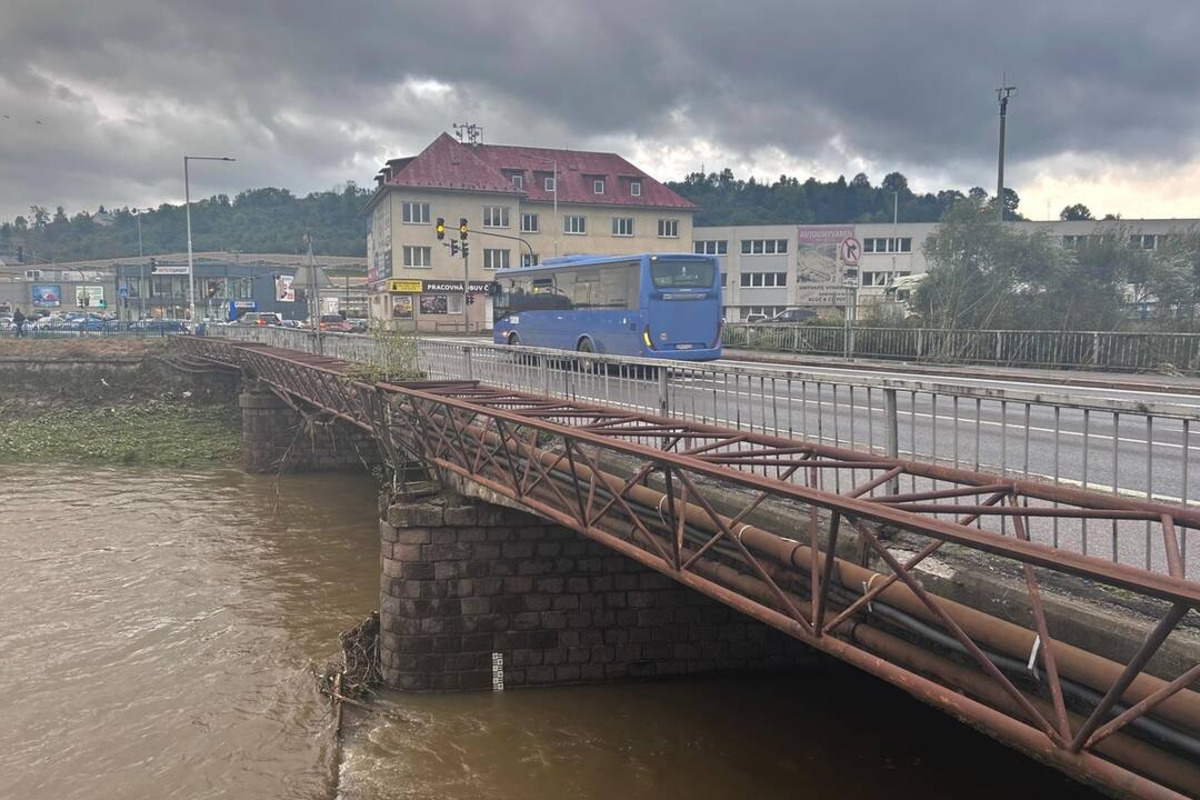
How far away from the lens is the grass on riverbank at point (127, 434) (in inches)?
1013

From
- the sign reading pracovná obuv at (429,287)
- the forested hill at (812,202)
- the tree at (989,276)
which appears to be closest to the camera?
the tree at (989,276)

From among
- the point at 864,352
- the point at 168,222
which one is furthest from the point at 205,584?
the point at 168,222

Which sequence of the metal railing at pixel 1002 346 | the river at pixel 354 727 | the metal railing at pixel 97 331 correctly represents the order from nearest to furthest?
the river at pixel 354 727 < the metal railing at pixel 1002 346 < the metal railing at pixel 97 331

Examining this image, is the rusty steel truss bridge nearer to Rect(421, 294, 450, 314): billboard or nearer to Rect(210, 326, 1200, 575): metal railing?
Rect(210, 326, 1200, 575): metal railing

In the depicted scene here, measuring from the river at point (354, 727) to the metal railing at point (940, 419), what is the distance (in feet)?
9.25

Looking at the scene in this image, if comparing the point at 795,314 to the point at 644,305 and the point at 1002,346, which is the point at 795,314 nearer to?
the point at 1002,346

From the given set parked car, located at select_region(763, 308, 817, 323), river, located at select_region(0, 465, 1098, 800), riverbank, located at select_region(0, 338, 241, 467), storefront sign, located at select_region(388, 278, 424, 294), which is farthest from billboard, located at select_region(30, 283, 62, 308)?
river, located at select_region(0, 465, 1098, 800)

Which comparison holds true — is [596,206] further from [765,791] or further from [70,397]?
[765,791]

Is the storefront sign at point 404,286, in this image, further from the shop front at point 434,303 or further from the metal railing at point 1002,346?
the metal railing at point 1002,346

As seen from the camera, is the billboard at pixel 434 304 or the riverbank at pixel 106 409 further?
the billboard at pixel 434 304

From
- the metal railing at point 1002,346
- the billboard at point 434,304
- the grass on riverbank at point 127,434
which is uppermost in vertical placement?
the billboard at point 434,304

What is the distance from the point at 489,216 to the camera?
187ft

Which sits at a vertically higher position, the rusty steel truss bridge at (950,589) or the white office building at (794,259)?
the white office building at (794,259)

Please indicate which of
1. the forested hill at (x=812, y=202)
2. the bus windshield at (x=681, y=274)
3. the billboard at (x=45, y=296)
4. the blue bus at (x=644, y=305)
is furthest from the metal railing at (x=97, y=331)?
the forested hill at (x=812, y=202)
